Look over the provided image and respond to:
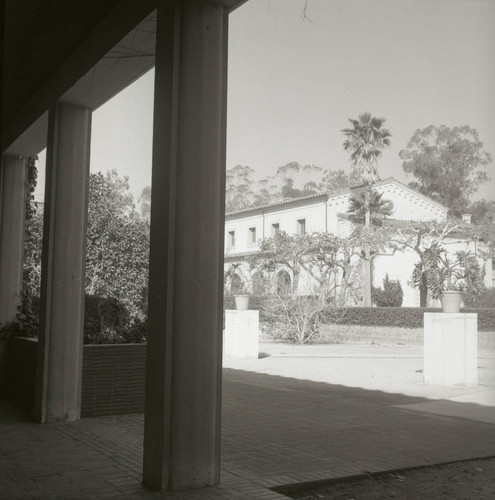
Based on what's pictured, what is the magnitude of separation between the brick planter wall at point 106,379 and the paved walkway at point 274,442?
7.0 inches

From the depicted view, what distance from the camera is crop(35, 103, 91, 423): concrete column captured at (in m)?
5.77

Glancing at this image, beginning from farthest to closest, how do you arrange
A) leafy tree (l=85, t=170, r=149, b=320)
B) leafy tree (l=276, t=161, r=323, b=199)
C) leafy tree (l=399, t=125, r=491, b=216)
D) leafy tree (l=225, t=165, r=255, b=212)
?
leafy tree (l=225, t=165, r=255, b=212), leafy tree (l=276, t=161, r=323, b=199), leafy tree (l=399, t=125, r=491, b=216), leafy tree (l=85, t=170, r=149, b=320)

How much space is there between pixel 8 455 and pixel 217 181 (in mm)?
2501

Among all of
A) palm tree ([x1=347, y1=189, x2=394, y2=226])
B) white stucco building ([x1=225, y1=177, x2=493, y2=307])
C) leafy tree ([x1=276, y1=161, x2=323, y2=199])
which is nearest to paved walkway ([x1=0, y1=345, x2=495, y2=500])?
white stucco building ([x1=225, y1=177, x2=493, y2=307])

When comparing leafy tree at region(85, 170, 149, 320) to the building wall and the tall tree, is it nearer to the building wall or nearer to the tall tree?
the building wall

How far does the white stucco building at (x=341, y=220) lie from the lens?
3325 centimetres

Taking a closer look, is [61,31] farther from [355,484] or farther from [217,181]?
[355,484]

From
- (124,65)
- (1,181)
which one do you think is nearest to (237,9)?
(124,65)

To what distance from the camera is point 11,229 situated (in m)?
8.28

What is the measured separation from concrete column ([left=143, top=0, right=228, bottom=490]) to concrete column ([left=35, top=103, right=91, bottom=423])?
7.51 ft

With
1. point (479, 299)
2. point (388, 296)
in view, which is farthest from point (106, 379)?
point (388, 296)

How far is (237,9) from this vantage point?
13.0 ft

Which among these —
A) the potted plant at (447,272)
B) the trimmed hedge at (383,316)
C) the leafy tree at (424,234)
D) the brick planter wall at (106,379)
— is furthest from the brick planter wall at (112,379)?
the potted plant at (447,272)

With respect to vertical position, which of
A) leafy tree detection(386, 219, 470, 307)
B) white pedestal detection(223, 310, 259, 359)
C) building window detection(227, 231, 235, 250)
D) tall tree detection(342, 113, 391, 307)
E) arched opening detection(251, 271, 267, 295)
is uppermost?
tall tree detection(342, 113, 391, 307)
